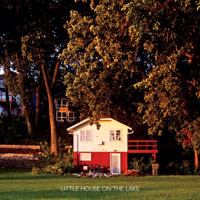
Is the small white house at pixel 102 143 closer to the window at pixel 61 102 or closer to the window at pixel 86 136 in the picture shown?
the window at pixel 86 136

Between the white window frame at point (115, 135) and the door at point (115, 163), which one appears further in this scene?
the white window frame at point (115, 135)

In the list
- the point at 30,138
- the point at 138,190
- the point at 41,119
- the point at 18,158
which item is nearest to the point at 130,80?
the point at 138,190

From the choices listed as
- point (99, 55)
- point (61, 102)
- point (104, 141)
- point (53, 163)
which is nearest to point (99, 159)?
point (104, 141)

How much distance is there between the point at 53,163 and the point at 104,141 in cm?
449

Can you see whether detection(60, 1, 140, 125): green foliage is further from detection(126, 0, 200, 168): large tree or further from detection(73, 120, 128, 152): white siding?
detection(73, 120, 128, 152): white siding

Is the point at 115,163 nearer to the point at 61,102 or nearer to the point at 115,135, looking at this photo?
the point at 115,135

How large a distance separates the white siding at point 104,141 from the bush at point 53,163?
1.39 metres

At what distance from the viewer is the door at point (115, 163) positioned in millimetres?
45969

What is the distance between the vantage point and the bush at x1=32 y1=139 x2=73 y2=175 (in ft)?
145

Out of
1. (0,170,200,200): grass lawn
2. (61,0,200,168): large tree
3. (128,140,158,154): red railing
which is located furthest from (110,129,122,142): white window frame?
(0,170,200,200): grass lawn

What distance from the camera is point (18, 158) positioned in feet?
171

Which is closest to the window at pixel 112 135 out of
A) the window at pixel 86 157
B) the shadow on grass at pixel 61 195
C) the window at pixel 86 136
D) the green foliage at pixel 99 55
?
the window at pixel 86 136

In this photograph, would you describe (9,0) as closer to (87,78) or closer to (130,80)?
(130,80)

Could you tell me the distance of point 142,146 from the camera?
156 ft
